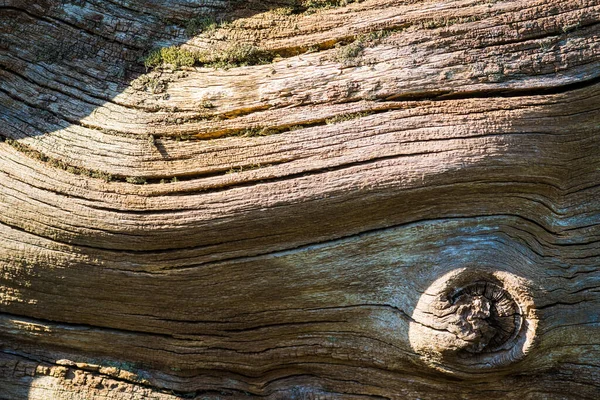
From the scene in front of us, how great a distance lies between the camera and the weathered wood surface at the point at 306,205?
3484 millimetres

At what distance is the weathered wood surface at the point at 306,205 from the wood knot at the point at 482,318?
12 mm

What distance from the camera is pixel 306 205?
3533 millimetres

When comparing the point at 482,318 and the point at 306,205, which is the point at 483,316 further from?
the point at 306,205

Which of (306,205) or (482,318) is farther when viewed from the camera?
(306,205)

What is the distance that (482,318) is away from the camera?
3387 mm

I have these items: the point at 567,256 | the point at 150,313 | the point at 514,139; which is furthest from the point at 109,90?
the point at 567,256

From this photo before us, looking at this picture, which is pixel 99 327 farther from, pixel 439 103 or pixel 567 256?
pixel 567 256

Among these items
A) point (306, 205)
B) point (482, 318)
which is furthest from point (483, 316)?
point (306, 205)

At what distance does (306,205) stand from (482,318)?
Result: 3.95 ft

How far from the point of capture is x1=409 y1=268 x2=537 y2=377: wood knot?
3.41 meters

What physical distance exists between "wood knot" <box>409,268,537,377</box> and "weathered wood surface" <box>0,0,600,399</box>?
12 millimetres

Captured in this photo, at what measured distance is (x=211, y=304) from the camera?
3846 mm

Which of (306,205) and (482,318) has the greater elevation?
(306,205)

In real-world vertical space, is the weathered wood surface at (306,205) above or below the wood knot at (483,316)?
above
